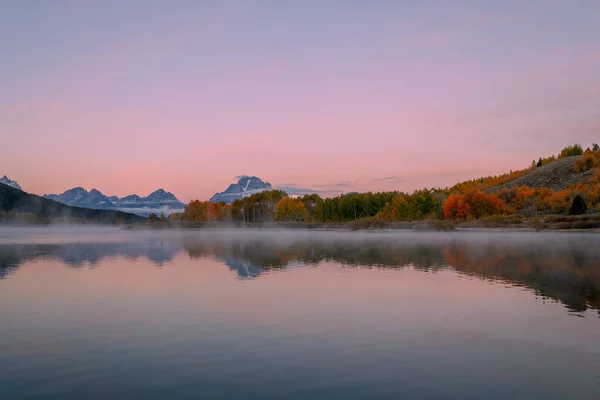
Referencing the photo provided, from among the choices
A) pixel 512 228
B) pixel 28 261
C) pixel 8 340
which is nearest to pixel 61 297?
pixel 8 340

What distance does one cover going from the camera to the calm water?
13.2m

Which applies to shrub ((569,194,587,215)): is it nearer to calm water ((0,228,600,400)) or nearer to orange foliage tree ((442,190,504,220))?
orange foliage tree ((442,190,504,220))

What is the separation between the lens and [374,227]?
177750 mm

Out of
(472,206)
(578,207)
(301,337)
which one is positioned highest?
(472,206)

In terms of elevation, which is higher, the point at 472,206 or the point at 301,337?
the point at 472,206

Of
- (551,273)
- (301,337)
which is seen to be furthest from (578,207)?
(301,337)

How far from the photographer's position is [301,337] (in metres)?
18.5

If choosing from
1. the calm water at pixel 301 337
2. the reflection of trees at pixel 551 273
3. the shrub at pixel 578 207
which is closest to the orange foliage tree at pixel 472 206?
the shrub at pixel 578 207

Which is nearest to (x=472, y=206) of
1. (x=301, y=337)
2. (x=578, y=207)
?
(x=578, y=207)

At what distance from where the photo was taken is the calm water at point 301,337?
13.2 meters

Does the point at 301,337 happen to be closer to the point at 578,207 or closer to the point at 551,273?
the point at 551,273

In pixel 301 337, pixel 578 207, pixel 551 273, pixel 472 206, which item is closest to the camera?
pixel 301 337

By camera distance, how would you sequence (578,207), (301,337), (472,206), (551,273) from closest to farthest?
(301,337) → (551,273) → (578,207) → (472,206)

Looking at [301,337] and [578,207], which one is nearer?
[301,337]
